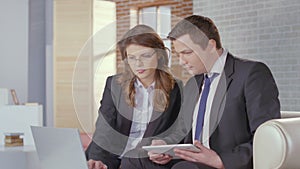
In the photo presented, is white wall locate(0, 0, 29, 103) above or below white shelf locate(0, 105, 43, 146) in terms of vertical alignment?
above

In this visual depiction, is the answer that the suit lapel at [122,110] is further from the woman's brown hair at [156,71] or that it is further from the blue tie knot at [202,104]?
the blue tie knot at [202,104]

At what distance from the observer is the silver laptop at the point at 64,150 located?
176 cm

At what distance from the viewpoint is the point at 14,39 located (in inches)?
198

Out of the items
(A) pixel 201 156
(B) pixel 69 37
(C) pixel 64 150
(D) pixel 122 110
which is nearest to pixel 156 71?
(D) pixel 122 110

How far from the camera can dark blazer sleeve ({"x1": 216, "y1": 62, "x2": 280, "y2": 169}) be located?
2055 millimetres

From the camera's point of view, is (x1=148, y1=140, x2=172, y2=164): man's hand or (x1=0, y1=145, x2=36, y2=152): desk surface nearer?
(x1=148, y1=140, x2=172, y2=164): man's hand

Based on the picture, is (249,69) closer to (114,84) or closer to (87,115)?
(114,84)

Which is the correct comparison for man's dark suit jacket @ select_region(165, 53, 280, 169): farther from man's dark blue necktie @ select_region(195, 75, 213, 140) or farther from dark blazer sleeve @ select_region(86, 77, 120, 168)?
dark blazer sleeve @ select_region(86, 77, 120, 168)

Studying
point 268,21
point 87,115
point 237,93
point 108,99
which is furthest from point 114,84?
point 268,21

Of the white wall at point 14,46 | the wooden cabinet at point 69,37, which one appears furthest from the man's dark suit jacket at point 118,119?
the wooden cabinet at point 69,37

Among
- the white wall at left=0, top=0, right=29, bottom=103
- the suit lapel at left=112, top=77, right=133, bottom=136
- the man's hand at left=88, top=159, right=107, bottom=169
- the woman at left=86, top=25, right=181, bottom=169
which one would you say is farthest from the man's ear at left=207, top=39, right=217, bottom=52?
the white wall at left=0, top=0, right=29, bottom=103

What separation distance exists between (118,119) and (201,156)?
38 centimetres

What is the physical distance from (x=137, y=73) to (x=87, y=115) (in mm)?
254

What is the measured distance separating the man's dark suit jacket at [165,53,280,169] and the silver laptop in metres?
0.48
